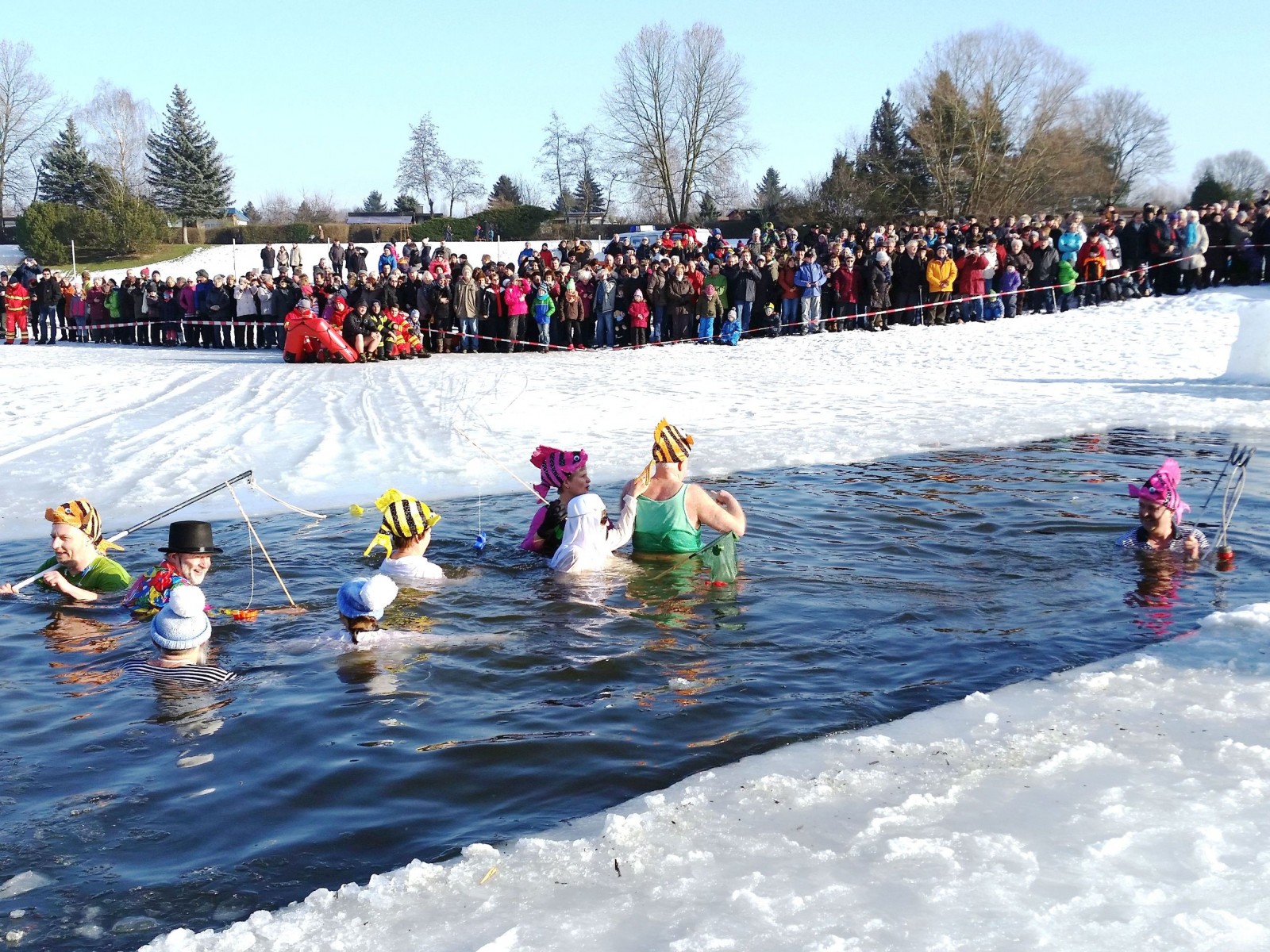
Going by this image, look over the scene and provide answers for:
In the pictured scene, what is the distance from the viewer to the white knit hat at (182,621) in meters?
6.18

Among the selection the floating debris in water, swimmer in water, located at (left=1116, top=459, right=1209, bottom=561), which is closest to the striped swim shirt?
the floating debris in water

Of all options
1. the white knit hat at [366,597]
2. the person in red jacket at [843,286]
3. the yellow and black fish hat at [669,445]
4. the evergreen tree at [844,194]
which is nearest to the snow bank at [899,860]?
the white knit hat at [366,597]

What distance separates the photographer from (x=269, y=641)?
7.10m

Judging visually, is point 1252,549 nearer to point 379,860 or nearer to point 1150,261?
point 379,860

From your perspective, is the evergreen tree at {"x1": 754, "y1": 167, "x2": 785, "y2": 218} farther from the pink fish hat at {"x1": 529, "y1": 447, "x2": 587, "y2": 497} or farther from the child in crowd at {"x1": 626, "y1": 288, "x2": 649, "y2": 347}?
the pink fish hat at {"x1": 529, "y1": 447, "x2": 587, "y2": 497}

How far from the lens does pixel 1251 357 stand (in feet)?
59.8

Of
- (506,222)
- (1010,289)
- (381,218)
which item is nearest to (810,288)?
(1010,289)

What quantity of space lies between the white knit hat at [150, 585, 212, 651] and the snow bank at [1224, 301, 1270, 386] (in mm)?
16274

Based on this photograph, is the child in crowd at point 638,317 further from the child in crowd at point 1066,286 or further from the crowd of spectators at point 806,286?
the child in crowd at point 1066,286

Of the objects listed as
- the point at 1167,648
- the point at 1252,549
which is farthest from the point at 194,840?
the point at 1252,549

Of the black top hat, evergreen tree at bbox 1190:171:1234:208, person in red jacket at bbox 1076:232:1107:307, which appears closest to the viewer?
the black top hat

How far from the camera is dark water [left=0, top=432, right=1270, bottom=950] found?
4570 mm

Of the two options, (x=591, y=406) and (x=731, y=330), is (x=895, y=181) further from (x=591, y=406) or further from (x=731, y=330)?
(x=591, y=406)

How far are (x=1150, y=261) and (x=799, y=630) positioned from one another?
21412mm
